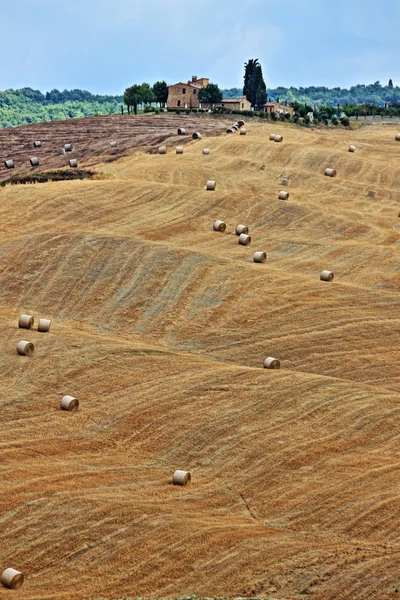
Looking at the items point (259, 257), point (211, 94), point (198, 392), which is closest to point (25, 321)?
point (198, 392)

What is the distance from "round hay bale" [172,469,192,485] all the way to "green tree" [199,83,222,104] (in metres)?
120

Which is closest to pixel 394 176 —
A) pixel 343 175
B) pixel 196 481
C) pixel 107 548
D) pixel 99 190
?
pixel 343 175

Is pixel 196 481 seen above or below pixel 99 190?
below

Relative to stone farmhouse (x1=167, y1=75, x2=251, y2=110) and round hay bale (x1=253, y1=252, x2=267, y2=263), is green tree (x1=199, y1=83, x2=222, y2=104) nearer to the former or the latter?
stone farmhouse (x1=167, y1=75, x2=251, y2=110)

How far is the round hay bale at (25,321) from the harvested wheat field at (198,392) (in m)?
0.23

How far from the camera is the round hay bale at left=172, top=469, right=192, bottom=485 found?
28844 mm

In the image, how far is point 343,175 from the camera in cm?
6962

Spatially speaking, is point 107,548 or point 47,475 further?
point 47,475

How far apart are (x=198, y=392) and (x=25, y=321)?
828 centimetres

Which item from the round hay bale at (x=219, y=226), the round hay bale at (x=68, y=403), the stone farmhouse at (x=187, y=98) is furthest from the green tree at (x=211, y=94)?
the round hay bale at (x=68, y=403)

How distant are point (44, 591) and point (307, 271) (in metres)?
28.0

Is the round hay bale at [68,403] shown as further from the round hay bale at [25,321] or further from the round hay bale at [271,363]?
the round hay bale at [271,363]

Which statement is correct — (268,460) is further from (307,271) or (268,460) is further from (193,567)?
(307,271)

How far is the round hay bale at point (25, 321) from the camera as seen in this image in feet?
131
